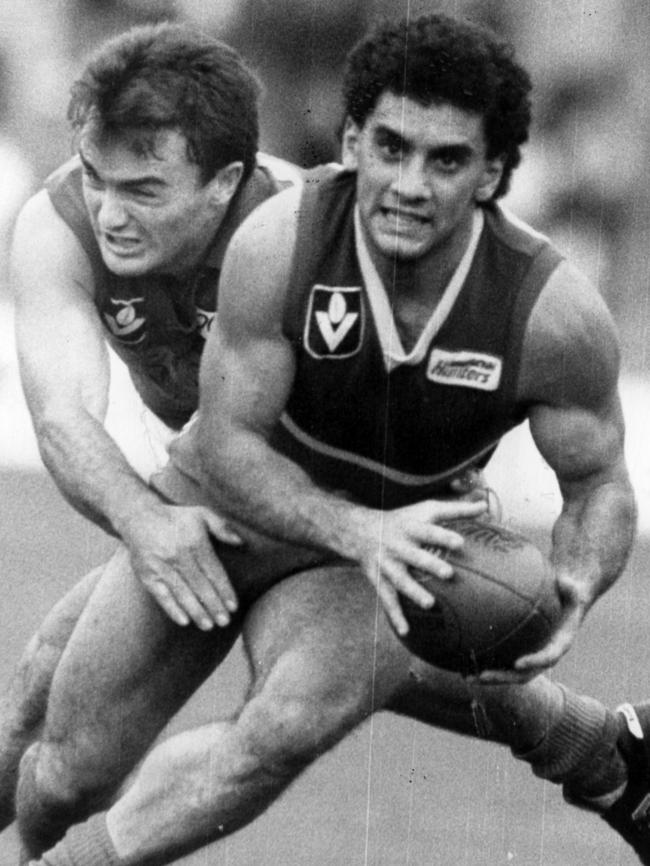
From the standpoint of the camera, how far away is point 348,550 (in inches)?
129

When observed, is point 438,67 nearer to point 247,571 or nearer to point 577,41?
point 247,571

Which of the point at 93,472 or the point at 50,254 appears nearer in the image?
the point at 93,472

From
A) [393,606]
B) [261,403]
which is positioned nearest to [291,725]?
[393,606]

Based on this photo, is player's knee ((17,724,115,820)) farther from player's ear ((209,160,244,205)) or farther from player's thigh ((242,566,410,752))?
player's ear ((209,160,244,205))

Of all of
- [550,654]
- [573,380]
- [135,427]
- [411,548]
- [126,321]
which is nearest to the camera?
[411,548]

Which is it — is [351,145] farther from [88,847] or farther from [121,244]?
[88,847]

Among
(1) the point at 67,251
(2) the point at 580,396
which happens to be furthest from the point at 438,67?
(1) the point at 67,251

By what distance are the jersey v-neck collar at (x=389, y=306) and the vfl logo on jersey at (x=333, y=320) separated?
0.09 ft

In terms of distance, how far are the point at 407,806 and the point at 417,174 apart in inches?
52.5

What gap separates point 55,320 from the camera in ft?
12.4

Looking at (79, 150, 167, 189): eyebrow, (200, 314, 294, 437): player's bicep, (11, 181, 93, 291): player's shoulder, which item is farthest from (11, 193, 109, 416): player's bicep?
(200, 314, 294, 437): player's bicep

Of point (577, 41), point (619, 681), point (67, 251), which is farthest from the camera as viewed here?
point (577, 41)

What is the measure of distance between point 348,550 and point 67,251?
88 centimetres

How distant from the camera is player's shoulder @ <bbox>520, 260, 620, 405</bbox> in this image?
10.9ft
